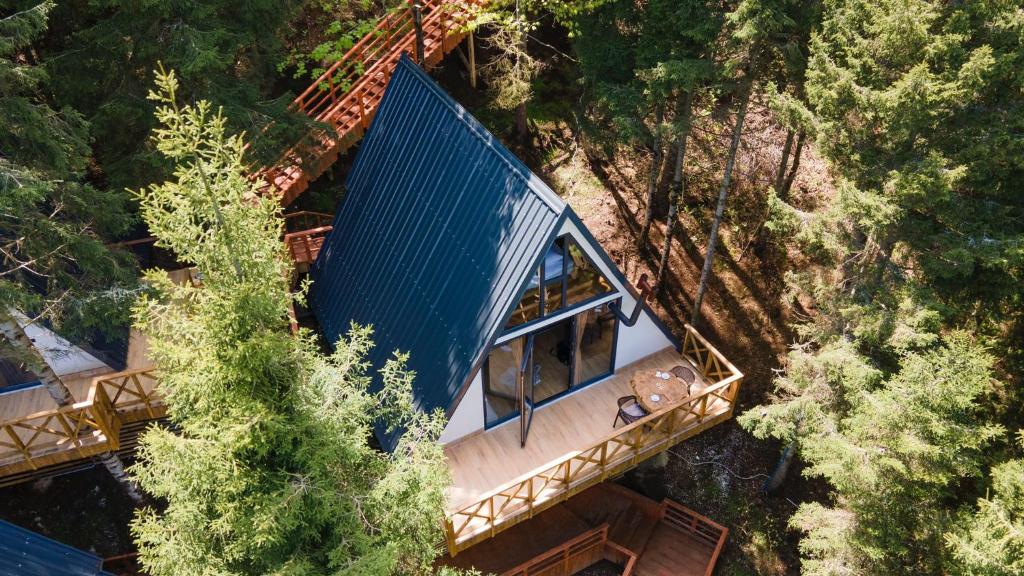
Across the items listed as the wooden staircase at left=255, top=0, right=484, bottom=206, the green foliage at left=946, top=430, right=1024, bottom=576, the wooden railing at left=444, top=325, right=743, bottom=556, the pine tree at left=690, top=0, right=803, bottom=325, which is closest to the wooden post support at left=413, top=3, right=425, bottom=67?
the wooden staircase at left=255, top=0, right=484, bottom=206

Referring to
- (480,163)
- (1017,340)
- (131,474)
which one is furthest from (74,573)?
(1017,340)

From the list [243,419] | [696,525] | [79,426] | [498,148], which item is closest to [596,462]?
[696,525]

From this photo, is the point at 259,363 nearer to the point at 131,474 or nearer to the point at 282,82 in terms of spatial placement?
the point at 131,474

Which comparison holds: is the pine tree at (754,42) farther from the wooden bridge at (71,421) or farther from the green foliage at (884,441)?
the wooden bridge at (71,421)

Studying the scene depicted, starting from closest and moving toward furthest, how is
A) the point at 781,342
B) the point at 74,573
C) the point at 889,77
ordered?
1. the point at 889,77
2. the point at 74,573
3. the point at 781,342

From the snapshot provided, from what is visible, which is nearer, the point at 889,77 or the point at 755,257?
the point at 889,77

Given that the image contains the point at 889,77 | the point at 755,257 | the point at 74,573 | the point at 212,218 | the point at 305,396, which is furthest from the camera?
the point at 755,257

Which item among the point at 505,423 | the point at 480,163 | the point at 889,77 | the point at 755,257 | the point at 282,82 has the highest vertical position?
the point at 282,82
